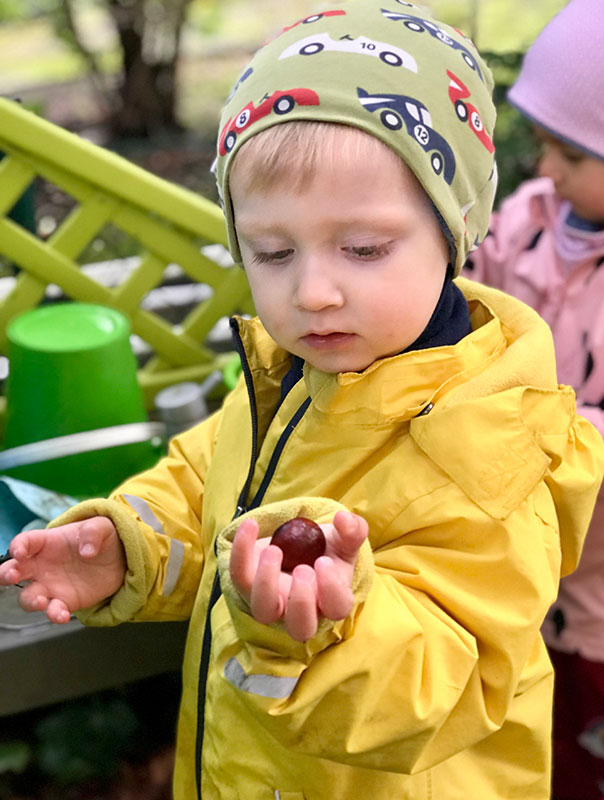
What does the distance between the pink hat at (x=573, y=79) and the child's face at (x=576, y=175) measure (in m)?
0.04

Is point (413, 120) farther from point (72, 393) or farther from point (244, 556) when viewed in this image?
point (72, 393)

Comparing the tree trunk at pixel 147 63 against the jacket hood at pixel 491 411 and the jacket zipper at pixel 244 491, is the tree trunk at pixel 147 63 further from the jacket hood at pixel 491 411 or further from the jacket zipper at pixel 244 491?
the jacket hood at pixel 491 411

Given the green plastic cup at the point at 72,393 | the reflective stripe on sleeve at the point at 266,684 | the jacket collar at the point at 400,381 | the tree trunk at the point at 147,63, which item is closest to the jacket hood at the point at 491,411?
the jacket collar at the point at 400,381

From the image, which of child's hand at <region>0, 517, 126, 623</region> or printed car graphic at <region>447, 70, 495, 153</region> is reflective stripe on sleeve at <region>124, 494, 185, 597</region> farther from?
printed car graphic at <region>447, 70, 495, 153</region>

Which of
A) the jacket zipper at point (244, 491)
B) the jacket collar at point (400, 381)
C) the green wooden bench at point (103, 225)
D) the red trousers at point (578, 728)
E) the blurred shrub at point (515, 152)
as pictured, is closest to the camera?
the jacket collar at point (400, 381)

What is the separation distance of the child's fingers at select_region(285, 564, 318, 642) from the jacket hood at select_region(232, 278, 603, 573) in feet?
0.85

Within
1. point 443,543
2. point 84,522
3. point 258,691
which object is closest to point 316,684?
point 258,691

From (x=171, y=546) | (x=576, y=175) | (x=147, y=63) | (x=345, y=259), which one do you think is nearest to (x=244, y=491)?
(x=171, y=546)

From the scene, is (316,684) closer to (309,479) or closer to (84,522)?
(309,479)

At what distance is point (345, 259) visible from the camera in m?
1.10

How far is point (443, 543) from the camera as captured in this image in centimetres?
113

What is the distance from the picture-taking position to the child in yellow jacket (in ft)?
3.43

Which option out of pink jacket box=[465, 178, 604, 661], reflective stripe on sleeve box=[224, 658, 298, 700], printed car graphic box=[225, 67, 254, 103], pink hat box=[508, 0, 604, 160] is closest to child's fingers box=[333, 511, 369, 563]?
reflective stripe on sleeve box=[224, 658, 298, 700]

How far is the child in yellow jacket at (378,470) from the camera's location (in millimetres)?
1046
